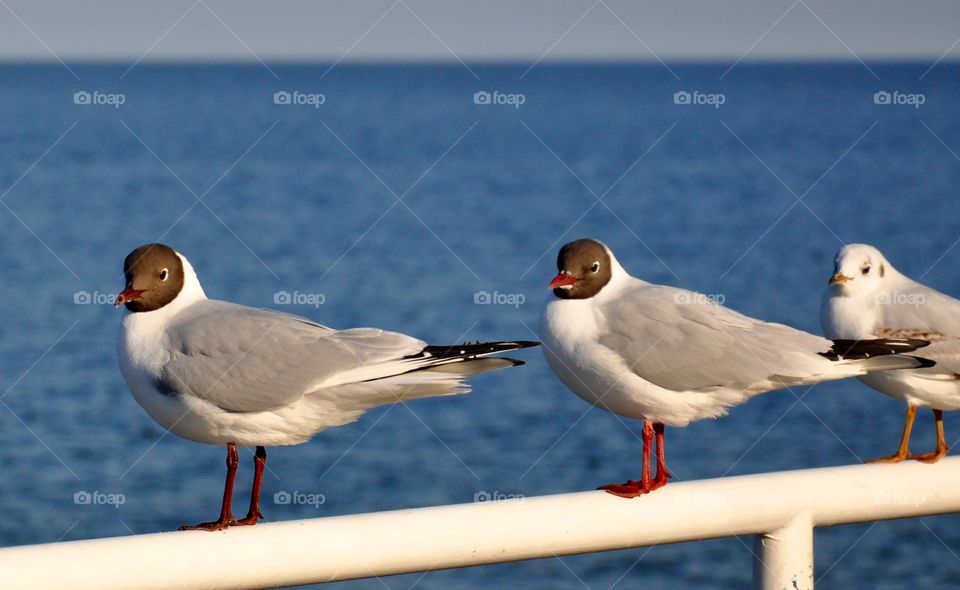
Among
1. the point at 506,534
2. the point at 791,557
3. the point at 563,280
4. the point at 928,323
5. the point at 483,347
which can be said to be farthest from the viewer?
the point at 928,323

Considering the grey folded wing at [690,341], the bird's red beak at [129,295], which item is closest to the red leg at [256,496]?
the bird's red beak at [129,295]

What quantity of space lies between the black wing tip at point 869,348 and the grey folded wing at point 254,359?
1.23 metres

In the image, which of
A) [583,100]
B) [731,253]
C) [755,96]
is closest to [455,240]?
[731,253]

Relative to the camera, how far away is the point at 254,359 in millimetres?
3889

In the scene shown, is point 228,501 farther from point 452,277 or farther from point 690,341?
point 452,277

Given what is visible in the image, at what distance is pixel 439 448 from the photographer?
11.9 metres

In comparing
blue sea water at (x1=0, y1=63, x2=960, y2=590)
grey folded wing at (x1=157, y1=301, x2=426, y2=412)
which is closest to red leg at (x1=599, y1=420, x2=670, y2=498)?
grey folded wing at (x1=157, y1=301, x2=426, y2=412)

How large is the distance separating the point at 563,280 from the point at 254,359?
1.00 meters

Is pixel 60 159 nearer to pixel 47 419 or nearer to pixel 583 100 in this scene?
pixel 47 419

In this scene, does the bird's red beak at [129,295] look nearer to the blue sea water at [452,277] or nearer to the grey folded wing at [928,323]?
the grey folded wing at [928,323]

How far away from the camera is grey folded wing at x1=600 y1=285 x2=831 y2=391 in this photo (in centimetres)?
409

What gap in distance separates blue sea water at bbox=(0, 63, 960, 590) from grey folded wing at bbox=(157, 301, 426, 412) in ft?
10.2

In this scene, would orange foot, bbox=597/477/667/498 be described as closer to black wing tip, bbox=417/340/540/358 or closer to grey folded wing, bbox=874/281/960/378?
black wing tip, bbox=417/340/540/358

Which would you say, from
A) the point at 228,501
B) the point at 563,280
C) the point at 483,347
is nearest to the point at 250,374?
the point at 228,501
